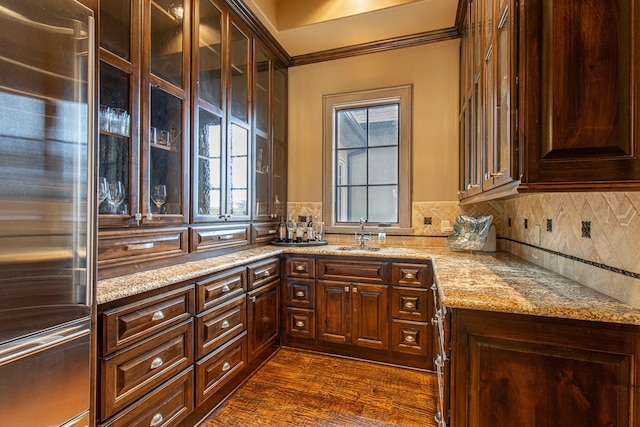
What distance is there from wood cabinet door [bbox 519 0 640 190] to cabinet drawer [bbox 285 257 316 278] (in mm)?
1976

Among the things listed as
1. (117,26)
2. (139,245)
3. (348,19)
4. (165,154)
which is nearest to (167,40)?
(117,26)

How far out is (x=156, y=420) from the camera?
152 centimetres

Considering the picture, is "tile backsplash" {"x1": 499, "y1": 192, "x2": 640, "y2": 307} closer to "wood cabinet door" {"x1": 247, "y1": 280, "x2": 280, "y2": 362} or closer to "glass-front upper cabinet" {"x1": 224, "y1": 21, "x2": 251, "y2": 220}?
"wood cabinet door" {"x1": 247, "y1": 280, "x2": 280, "y2": 362}

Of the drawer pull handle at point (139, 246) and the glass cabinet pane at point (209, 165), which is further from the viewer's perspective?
the glass cabinet pane at point (209, 165)

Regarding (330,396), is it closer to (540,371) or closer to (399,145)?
(540,371)

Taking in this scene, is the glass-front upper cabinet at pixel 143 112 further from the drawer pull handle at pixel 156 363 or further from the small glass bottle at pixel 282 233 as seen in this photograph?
the small glass bottle at pixel 282 233

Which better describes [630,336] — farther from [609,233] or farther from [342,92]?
[342,92]

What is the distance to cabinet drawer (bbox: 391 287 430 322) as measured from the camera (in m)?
2.48

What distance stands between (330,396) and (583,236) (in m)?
1.82

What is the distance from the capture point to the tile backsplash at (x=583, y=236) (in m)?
1.17

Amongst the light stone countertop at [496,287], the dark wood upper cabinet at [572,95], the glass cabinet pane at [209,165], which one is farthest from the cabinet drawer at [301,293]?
the dark wood upper cabinet at [572,95]

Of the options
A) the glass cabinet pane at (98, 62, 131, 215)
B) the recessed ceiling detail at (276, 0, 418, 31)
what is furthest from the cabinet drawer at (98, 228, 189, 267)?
the recessed ceiling detail at (276, 0, 418, 31)

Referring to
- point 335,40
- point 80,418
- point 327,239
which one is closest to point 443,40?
point 335,40

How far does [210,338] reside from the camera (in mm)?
1893
